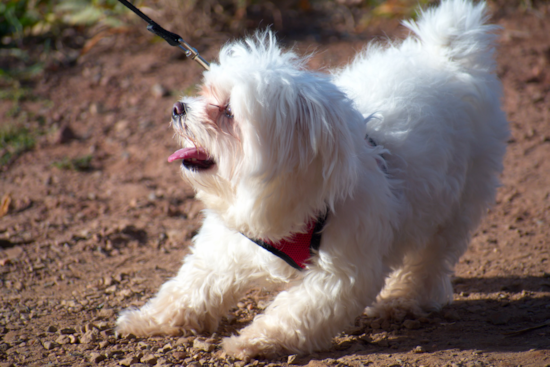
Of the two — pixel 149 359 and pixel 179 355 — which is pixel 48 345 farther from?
pixel 179 355

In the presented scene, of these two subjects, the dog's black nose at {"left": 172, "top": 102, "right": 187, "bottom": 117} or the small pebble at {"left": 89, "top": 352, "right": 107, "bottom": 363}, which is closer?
the dog's black nose at {"left": 172, "top": 102, "right": 187, "bottom": 117}

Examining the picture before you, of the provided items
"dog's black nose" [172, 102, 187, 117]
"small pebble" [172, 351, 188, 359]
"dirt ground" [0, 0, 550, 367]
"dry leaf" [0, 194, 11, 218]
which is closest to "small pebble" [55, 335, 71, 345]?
"dirt ground" [0, 0, 550, 367]

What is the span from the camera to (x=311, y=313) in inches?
99.3

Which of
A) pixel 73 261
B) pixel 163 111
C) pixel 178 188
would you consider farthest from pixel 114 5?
pixel 73 261

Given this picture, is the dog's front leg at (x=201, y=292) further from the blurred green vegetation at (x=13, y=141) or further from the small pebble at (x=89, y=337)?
the blurred green vegetation at (x=13, y=141)

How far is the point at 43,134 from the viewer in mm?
5582

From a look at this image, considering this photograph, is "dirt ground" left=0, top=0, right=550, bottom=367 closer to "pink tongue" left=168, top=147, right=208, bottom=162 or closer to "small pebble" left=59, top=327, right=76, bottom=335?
"small pebble" left=59, top=327, right=76, bottom=335

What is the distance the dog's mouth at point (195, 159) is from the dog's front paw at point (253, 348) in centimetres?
87

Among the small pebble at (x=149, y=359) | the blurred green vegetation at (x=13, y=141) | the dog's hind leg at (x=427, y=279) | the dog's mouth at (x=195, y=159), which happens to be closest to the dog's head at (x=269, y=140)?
the dog's mouth at (x=195, y=159)

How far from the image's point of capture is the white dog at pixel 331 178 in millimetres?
2283

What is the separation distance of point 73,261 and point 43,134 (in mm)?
2418

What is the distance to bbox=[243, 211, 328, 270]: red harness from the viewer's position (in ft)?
8.12

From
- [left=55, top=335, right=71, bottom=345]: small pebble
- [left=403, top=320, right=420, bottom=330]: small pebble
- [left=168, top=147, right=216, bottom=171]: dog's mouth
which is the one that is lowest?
[left=55, top=335, right=71, bottom=345]: small pebble

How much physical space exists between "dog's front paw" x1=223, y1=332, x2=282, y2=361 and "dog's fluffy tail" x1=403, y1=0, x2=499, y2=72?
78.4 inches
